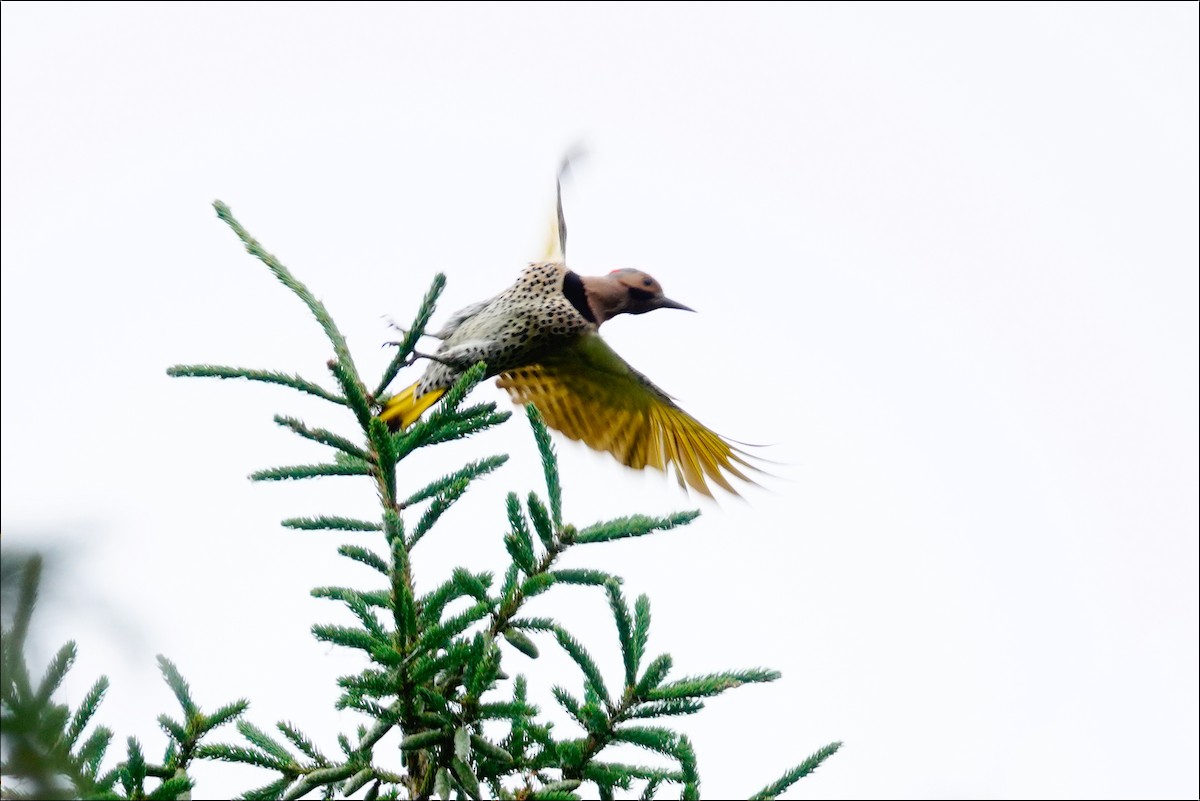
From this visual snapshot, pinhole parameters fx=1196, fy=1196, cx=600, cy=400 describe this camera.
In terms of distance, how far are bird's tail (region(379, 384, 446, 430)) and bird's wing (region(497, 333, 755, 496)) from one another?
3.05 feet

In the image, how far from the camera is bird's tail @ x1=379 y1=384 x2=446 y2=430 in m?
4.47

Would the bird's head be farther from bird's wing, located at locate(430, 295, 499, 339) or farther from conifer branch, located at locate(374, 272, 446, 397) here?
conifer branch, located at locate(374, 272, 446, 397)

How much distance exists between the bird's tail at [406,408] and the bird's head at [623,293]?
116cm

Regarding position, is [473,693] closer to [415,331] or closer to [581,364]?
[415,331]

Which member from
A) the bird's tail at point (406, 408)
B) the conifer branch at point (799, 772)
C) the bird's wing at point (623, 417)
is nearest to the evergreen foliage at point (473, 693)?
the conifer branch at point (799, 772)

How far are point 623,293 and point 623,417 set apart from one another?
2.05 feet

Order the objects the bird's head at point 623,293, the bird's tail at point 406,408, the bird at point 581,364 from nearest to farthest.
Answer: the bird's tail at point 406,408 → the bird at point 581,364 → the bird's head at point 623,293

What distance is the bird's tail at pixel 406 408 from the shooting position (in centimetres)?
447

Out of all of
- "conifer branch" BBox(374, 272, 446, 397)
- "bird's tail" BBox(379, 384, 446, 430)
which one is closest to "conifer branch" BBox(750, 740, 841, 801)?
"conifer branch" BBox(374, 272, 446, 397)

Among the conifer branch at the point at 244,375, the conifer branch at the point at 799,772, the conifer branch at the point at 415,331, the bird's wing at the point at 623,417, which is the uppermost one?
the bird's wing at the point at 623,417

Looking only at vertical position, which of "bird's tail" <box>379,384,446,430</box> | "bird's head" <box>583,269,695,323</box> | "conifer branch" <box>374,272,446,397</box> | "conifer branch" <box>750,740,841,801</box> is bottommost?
"conifer branch" <box>750,740,841,801</box>

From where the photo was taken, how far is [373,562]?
225 cm

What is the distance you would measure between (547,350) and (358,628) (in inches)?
125

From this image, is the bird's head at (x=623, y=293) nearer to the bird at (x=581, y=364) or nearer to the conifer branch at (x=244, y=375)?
the bird at (x=581, y=364)
